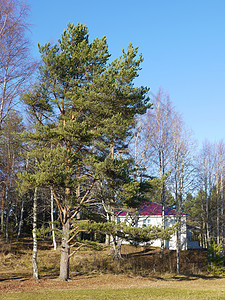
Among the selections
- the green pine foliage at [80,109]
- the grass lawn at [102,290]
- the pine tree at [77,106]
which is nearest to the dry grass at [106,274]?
the grass lawn at [102,290]

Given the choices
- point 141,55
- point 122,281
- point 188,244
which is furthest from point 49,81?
point 188,244

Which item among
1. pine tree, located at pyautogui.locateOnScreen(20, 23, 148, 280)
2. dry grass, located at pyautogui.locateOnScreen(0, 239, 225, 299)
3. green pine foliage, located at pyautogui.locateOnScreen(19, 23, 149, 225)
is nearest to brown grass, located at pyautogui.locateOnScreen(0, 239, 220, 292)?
dry grass, located at pyautogui.locateOnScreen(0, 239, 225, 299)

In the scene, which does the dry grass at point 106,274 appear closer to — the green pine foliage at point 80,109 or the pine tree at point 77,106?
the pine tree at point 77,106

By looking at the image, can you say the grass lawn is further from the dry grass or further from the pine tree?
the pine tree

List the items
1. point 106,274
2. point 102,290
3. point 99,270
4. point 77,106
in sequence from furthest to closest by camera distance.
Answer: point 99,270 → point 106,274 → point 77,106 → point 102,290

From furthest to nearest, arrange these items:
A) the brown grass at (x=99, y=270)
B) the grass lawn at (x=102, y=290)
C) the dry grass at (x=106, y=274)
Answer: the brown grass at (x=99, y=270) → the dry grass at (x=106, y=274) → the grass lawn at (x=102, y=290)

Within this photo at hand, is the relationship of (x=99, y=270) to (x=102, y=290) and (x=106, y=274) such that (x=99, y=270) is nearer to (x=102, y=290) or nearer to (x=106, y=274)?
(x=106, y=274)

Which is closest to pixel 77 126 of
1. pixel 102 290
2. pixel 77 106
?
pixel 77 106

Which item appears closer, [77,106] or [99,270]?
[77,106]

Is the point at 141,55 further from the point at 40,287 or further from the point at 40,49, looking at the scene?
the point at 40,287

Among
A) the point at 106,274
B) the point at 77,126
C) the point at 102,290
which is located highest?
the point at 77,126

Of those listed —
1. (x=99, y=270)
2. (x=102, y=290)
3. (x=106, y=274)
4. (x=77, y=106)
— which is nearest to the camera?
(x=102, y=290)

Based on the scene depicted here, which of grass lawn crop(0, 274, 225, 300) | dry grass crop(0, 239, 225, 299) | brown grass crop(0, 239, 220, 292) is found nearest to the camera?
grass lawn crop(0, 274, 225, 300)

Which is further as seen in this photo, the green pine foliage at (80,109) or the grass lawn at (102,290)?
the green pine foliage at (80,109)
